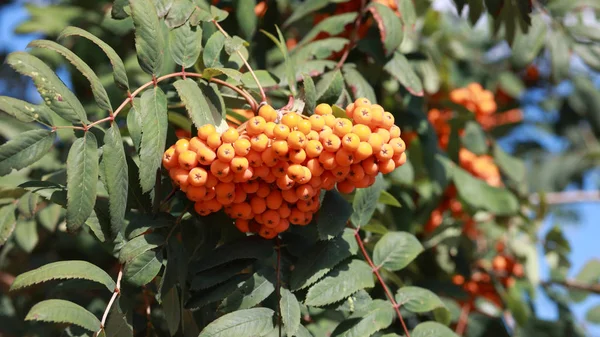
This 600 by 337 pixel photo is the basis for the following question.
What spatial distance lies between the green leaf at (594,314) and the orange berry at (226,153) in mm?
2213

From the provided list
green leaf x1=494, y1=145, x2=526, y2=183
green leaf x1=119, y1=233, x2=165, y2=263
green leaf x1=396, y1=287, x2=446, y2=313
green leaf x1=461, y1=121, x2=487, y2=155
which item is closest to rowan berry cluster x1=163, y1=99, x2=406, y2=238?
green leaf x1=119, y1=233, x2=165, y2=263

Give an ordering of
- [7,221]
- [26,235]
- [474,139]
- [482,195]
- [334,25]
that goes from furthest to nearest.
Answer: [474,139] < [482,195] < [26,235] < [334,25] < [7,221]

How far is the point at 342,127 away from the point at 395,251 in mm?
529

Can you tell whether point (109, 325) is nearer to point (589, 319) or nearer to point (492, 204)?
point (492, 204)

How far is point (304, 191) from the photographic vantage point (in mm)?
1467

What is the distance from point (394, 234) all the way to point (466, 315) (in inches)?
37.5

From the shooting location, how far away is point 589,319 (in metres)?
2.95

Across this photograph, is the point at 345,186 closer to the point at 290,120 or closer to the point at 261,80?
the point at 290,120

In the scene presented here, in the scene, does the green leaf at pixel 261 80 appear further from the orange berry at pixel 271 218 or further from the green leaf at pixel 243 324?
the green leaf at pixel 243 324

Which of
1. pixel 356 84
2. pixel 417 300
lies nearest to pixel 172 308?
pixel 417 300

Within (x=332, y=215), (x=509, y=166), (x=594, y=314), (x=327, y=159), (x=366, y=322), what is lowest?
(x=594, y=314)

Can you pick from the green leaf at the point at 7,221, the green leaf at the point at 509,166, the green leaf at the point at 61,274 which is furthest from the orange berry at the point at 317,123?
the green leaf at the point at 509,166

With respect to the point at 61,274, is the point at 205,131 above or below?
above

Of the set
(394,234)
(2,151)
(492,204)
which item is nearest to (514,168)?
(492,204)
